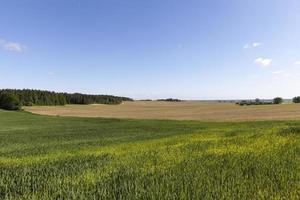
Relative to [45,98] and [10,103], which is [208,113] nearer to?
[10,103]

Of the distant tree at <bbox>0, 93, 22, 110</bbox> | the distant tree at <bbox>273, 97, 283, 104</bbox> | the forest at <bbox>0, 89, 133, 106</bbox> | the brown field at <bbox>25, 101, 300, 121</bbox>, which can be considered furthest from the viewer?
the distant tree at <bbox>273, 97, 283, 104</bbox>

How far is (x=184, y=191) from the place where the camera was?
7.69m

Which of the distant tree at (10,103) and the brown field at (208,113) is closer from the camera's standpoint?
the brown field at (208,113)

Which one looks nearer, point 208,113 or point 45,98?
point 208,113

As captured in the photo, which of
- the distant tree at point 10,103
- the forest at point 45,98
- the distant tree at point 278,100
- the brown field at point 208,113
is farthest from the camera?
the distant tree at point 278,100

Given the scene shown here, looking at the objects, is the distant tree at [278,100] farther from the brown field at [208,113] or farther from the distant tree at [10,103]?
the distant tree at [10,103]

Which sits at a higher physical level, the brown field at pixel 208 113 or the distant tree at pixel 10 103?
the distant tree at pixel 10 103

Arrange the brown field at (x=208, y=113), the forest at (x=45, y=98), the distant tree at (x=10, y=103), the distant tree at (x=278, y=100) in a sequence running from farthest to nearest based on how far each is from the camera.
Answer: the distant tree at (x=278, y=100) → the forest at (x=45, y=98) → the distant tree at (x=10, y=103) → the brown field at (x=208, y=113)

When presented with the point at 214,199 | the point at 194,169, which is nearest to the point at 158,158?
the point at 194,169

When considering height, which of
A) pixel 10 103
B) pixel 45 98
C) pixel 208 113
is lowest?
pixel 208 113

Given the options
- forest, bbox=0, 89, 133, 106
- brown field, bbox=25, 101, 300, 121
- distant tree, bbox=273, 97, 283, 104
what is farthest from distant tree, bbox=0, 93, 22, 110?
distant tree, bbox=273, 97, 283, 104

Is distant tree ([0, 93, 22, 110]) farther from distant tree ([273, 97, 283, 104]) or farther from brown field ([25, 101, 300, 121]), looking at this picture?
distant tree ([273, 97, 283, 104])

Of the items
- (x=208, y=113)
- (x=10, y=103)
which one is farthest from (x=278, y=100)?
(x=10, y=103)

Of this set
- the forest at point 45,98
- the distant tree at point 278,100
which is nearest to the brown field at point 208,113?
the forest at point 45,98
